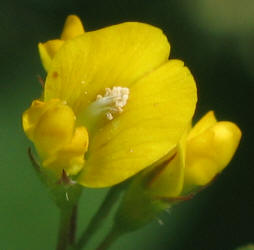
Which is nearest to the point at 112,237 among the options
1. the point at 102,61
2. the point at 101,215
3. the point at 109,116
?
the point at 101,215

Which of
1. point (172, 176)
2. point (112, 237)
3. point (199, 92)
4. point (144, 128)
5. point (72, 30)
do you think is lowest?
point (199, 92)

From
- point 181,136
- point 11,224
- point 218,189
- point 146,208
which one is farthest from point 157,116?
point 218,189

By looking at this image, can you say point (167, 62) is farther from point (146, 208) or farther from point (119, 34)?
point (146, 208)

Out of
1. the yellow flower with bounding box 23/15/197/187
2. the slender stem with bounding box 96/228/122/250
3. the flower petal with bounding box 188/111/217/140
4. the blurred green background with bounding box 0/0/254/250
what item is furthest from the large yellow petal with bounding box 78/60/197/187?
the blurred green background with bounding box 0/0/254/250

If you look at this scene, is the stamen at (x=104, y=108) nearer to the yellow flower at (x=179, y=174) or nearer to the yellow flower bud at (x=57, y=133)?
the yellow flower bud at (x=57, y=133)

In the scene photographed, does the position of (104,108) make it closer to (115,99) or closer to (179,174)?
(115,99)

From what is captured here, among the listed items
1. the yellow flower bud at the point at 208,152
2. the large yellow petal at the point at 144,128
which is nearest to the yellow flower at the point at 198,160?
the yellow flower bud at the point at 208,152
